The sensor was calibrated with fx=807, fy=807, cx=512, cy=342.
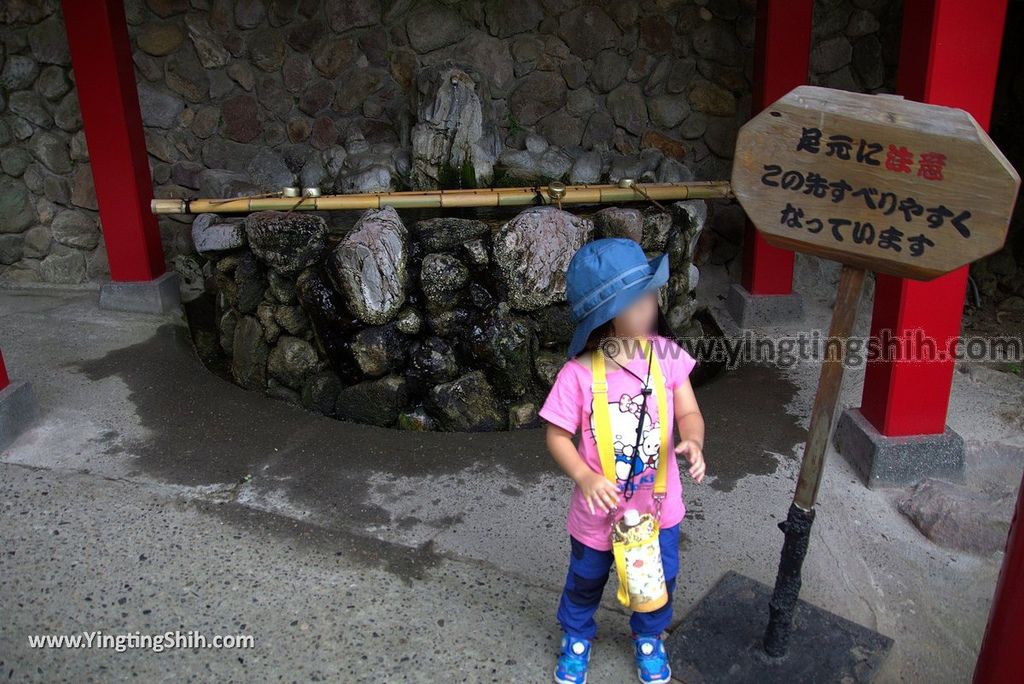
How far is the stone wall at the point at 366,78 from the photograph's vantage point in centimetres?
482

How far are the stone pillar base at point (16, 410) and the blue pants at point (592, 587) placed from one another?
92.6 inches

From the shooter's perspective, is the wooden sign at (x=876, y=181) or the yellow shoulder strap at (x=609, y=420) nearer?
the wooden sign at (x=876, y=181)

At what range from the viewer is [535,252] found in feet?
11.5

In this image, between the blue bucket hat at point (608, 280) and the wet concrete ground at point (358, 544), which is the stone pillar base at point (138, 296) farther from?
the blue bucket hat at point (608, 280)

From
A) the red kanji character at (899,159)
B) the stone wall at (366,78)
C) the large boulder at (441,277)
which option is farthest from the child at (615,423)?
the stone wall at (366,78)

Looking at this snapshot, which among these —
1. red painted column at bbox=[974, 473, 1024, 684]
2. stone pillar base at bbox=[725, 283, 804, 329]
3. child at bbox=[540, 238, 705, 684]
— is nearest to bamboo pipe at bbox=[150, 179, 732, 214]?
stone pillar base at bbox=[725, 283, 804, 329]

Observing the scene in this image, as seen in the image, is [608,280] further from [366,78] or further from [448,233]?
[366,78]

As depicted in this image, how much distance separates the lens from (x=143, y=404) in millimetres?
3527

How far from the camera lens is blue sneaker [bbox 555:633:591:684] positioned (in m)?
2.08

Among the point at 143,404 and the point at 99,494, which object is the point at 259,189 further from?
the point at 99,494

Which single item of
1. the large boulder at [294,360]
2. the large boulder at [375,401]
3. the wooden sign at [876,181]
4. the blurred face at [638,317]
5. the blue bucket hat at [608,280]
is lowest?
the large boulder at [375,401]

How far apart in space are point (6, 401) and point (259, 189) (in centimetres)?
184

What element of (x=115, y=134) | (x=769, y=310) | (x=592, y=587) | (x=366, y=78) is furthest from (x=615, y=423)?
(x=115, y=134)

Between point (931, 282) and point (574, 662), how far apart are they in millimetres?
1815
